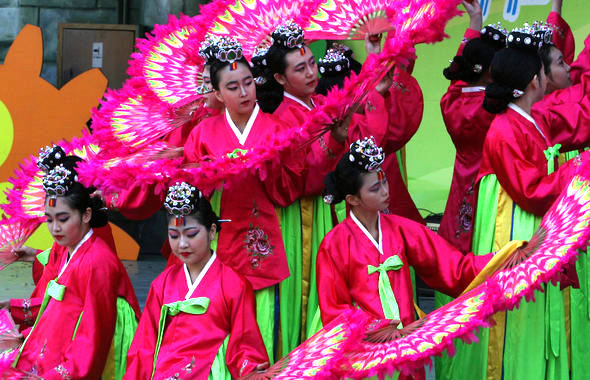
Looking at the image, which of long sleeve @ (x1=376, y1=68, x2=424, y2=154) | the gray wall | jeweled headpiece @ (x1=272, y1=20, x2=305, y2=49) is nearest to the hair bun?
long sleeve @ (x1=376, y1=68, x2=424, y2=154)

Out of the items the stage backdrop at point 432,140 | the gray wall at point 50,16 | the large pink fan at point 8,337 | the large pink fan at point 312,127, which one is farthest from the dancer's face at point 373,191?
the gray wall at point 50,16

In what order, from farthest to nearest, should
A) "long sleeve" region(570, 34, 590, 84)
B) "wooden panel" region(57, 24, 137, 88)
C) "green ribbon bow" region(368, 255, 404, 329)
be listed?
"wooden panel" region(57, 24, 137, 88)
"long sleeve" region(570, 34, 590, 84)
"green ribbon bow" region(368, 255, 404, 329)

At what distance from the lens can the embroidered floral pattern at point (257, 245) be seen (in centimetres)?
389

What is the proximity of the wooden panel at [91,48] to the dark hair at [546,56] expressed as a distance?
4.82m

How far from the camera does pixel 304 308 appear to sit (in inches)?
160

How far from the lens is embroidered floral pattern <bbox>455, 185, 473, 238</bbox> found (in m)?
4.36

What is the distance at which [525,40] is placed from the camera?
371cm

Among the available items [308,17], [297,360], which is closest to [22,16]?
[308,17]

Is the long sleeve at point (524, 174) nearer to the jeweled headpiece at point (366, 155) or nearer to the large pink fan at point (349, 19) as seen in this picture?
the jeweled headpiece at point (366, 155)

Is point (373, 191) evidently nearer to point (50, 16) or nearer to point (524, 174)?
point (524, 174)

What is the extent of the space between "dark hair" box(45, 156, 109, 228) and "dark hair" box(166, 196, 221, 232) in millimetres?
582

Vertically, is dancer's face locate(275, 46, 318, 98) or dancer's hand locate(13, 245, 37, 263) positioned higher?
dancer's face locate(275, 46, 318, 98)

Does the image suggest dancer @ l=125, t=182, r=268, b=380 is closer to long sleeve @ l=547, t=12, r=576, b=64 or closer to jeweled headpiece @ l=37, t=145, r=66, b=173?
jeweled headpiece @ l=37, t=145, r=66, b=173

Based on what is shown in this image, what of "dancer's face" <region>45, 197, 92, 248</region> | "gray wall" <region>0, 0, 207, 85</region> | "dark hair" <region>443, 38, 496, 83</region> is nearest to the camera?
"dancer's face" <region>45, 197, 92, 248</region>
